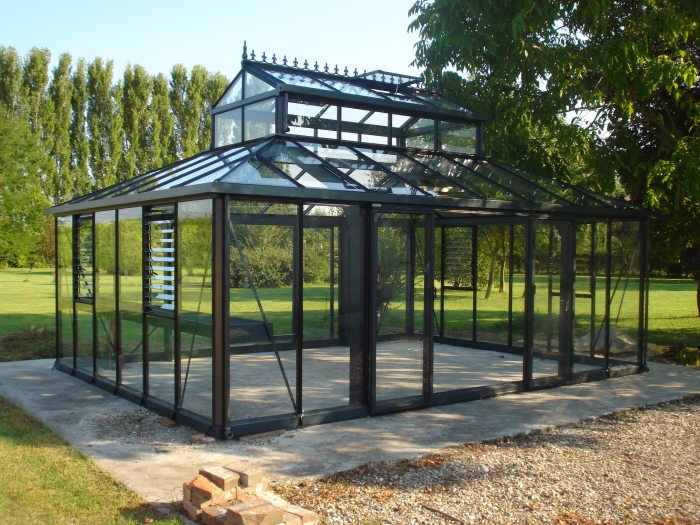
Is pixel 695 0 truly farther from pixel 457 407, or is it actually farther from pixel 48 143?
pixel 48 143

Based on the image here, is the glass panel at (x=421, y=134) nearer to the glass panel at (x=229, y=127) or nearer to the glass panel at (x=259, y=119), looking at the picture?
the glass panel at (x=259, y=119)

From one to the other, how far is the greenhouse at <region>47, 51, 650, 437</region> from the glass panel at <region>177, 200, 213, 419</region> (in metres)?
0.02

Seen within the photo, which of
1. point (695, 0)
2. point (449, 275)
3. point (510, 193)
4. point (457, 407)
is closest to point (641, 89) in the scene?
point (510, 193)

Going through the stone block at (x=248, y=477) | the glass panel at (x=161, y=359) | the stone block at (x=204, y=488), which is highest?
the glass panel at (x=161, y=359)

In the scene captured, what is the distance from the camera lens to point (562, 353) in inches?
320

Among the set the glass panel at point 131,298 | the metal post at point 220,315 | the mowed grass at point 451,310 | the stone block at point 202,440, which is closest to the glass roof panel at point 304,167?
the metal post at point 220,315

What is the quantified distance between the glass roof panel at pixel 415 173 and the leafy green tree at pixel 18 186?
1847 cm

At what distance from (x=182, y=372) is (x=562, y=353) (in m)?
4.62

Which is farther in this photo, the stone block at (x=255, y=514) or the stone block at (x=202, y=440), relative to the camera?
the stone block at (x=202, y=440)

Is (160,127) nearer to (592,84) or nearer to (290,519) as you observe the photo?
(592,84)

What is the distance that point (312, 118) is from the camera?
744 centimetres

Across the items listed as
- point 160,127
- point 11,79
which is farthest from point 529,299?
point 11,79

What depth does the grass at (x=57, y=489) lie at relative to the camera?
153 inches

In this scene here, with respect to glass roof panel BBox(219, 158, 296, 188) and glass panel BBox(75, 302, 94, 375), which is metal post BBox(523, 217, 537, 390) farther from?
glass panel BBox(75, 302, 94, 375)
